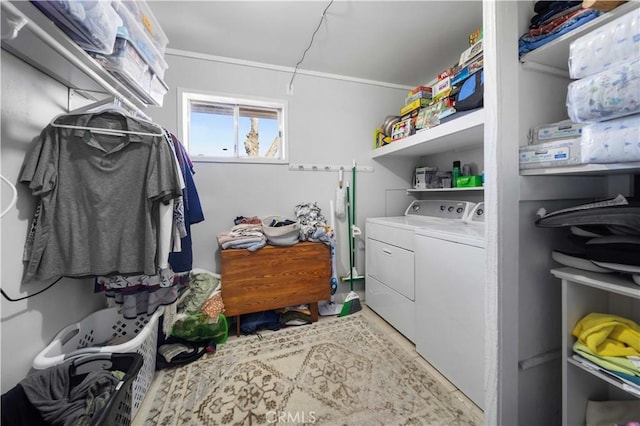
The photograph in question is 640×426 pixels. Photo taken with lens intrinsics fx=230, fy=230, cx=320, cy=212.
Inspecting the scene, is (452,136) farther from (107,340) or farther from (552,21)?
(107,340)

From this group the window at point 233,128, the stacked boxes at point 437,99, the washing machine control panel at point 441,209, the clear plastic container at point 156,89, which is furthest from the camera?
the window at point 233,128

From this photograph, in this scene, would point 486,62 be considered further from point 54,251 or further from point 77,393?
point 77,393

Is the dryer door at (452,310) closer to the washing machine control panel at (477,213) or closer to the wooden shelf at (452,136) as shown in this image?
the washing machine control panel at (477,213)

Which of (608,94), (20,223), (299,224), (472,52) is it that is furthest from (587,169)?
(20,223)

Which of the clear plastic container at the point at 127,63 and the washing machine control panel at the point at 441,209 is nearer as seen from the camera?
the clear plastic container at the point at 127,63

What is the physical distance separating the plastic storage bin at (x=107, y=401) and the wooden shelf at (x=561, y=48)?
202 centimetres

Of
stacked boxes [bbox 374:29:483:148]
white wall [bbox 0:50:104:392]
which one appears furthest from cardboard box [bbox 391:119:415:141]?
white wall [bbox 0:50:104:392]

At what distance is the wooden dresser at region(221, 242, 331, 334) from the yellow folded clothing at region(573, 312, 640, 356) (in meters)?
1.51

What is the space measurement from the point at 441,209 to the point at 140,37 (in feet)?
7.86

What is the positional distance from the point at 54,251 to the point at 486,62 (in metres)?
1.98

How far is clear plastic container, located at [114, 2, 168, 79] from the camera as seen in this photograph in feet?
3.27

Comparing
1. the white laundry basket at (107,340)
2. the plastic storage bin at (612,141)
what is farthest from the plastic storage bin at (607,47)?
the white laundry basket at (107,340)

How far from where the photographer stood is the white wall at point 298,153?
2.12 metres

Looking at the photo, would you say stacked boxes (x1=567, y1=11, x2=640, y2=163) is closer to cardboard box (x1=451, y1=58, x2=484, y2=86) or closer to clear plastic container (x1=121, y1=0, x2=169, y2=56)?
cardboard box (x1=451, y1=58, x2=484, y2=86)
